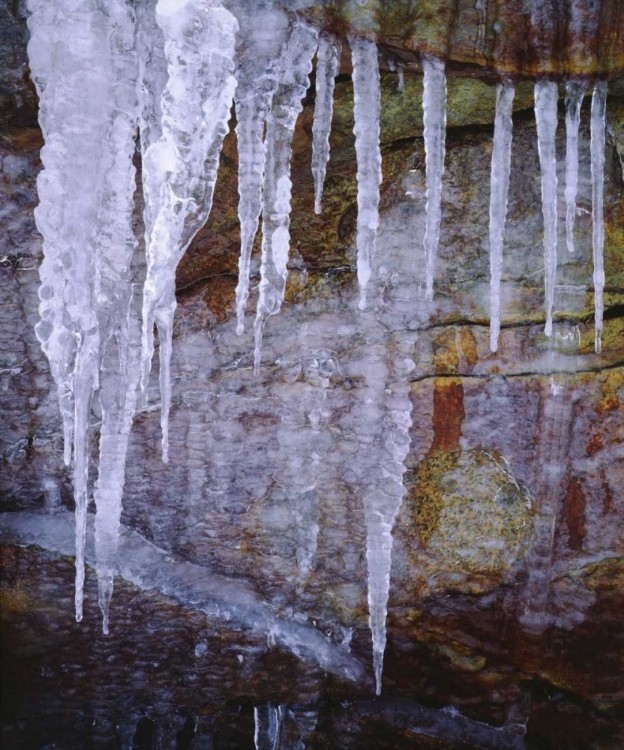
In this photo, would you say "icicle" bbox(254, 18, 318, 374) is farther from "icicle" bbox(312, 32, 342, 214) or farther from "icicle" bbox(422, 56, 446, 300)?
"icicle" bbox(422, 56, 446, 300)

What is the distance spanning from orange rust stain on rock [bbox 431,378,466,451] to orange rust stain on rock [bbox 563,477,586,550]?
1.47ft

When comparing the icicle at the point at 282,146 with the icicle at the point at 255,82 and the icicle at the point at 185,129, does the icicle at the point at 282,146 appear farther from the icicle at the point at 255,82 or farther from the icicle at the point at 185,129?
the icicle at the point at 185,129

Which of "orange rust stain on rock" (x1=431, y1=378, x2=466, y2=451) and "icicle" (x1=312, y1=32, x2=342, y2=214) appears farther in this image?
"orange rust stain on rock" (x1=431, y1=378, x2=466, y2=451)

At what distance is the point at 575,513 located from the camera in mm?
2617

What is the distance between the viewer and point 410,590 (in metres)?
2.77

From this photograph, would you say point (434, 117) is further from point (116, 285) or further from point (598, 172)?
point (116, 285)

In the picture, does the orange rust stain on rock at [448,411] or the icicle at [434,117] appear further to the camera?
the orange rust stain on rock at [448,411]

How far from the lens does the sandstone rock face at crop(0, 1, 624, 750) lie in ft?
8.14

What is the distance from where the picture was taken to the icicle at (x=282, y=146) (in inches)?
78.6

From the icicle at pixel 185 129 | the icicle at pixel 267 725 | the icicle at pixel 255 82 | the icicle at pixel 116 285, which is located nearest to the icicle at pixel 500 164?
the icicle at pixel 255 82

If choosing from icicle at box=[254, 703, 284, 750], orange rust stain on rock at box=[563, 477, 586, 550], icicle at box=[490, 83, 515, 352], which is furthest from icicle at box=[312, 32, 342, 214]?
Result: icicle at box=[254, 703, 284, 750]

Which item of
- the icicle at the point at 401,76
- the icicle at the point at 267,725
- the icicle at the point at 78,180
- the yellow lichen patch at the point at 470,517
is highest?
the icicle at the point at 401,76

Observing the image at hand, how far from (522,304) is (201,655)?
73.4 inches

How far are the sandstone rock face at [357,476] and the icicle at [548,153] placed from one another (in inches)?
9.8
